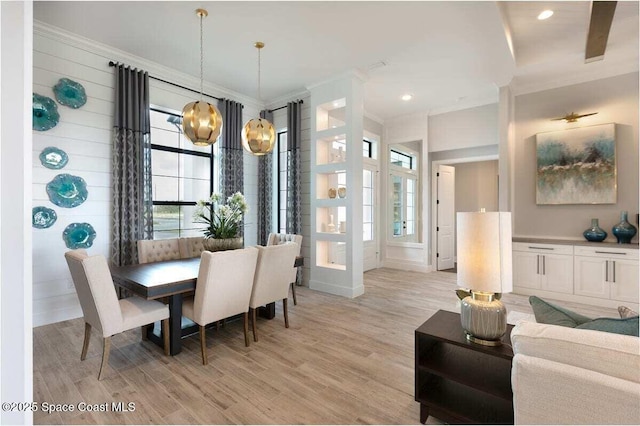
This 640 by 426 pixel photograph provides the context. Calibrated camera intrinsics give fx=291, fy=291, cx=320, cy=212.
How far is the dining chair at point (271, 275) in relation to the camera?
2893 mm

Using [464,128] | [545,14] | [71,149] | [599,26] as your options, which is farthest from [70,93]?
[464,128]

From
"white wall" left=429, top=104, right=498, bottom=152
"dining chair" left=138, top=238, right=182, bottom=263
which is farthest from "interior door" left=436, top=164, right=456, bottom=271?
"dining chair" left=138, top=238, right=182, bottom=263

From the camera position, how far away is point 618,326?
1243mm

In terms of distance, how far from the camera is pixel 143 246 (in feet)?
11.3

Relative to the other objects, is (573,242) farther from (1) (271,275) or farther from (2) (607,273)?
(1) (271,275)

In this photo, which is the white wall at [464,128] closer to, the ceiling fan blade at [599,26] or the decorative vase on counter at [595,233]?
the ceiling fan blade at [599,26]

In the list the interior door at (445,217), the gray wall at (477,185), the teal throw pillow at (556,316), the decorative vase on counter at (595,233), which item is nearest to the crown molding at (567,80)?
the interior door at (445,217)

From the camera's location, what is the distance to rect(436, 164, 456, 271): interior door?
645 centimetres

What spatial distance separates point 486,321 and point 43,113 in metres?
4.65

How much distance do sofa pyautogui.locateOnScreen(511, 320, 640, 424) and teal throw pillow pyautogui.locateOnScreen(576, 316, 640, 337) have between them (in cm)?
20

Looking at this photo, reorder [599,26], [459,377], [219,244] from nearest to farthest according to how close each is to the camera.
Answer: [459,377]
[599,26]
[219,244]

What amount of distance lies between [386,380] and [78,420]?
206 centimetres

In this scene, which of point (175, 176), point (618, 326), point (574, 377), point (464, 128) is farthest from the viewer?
point (464, 128)

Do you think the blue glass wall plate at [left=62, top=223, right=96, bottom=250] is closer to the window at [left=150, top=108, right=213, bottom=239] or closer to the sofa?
the window at [left=150, top=108, right=213, bottom=239]
